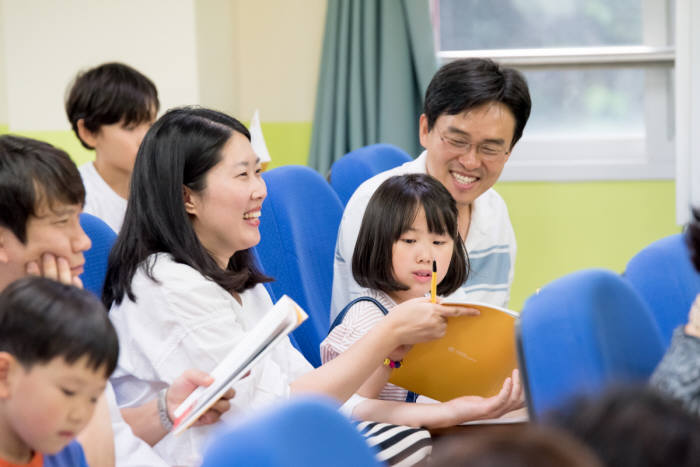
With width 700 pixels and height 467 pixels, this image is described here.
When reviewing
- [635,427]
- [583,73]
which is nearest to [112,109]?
[583,73]

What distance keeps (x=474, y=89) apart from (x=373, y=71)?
164 centimetres

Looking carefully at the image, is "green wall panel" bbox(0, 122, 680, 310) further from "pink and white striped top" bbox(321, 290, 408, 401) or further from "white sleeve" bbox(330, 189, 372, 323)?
"pink and white striped top" bbox(321, 290, 408, 401)

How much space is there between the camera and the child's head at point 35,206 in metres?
1.26

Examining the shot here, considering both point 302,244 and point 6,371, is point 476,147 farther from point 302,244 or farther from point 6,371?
point 6,371

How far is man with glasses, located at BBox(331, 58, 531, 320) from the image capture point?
2.30 metres

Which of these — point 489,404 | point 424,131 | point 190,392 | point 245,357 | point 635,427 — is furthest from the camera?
point 424,131

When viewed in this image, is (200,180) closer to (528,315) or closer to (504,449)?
(528,315)

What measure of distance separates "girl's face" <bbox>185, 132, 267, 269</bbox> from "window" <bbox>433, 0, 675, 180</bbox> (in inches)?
97.8

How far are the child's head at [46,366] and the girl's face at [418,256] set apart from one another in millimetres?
928

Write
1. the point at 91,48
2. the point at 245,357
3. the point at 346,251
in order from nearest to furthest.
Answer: the point at 245,357 → the point at 346,251 → the point at 91,48

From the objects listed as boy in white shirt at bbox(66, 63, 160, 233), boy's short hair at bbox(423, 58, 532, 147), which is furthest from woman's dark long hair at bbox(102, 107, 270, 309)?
boy in white shirt at bbox(66, 63, 160, 233)

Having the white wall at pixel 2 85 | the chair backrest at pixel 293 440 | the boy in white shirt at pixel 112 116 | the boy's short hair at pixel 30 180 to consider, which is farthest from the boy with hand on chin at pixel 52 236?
the white wall at pixel 2 85

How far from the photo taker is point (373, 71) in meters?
3.88

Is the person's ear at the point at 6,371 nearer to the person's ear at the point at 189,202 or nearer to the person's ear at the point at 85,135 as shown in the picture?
the person's ear at the point at 189,202
